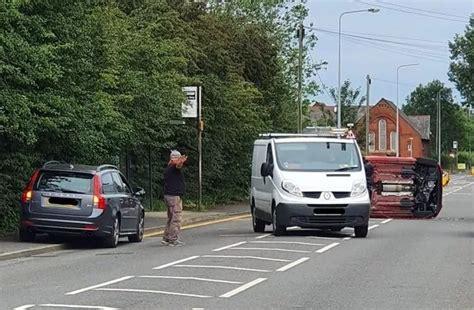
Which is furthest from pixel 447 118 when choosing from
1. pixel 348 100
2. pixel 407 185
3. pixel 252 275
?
pixel 252 275

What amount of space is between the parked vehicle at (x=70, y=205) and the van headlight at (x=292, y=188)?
12.0 ft

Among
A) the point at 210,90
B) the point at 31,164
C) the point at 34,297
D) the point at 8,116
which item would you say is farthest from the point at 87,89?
the point at 210,90

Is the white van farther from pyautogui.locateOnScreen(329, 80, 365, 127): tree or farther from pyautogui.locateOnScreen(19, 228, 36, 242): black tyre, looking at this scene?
pyautogui.locateOnScreen(329, 80, 365, 127): tree

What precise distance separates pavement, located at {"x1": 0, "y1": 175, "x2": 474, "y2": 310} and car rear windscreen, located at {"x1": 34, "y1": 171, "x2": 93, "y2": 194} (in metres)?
1.14

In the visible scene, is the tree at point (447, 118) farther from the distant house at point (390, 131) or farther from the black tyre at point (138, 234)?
the black tyre at point (138, 234)

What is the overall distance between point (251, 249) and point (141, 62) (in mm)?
9175

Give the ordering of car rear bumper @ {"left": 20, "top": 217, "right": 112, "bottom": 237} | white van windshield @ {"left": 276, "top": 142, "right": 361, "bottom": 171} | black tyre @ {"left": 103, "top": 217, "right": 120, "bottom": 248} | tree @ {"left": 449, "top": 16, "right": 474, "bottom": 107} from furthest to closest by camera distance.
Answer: tree @ {"left": 449, "top": 16, "right": 474, "bottom": 107}, white van windshield @ {"left": 276, "top": 142, "right": 361, "bottom": 171}, black tyre @ {"left": 103, "top": 217, "right": 120, "bottom": 248}, car rear bumper @ {"left": 20, "top": 217, "right": 112, "bottom": 237}

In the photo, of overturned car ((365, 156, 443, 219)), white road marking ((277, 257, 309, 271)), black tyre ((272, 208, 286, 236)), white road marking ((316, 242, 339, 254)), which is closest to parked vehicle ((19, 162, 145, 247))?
black tyre ((272, 208, 286, 236))

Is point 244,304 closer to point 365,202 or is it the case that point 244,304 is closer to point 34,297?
point 34,297

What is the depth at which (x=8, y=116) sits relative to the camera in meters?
18.0

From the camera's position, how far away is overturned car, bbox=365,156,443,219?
2733 cm

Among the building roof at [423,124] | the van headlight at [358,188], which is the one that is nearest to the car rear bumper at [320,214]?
the van headlight at [358,188]

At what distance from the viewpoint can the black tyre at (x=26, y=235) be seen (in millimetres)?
18422

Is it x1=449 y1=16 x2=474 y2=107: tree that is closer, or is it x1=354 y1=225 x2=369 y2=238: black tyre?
x1=354 y1=225 x2=369 y2=238: black tyre
